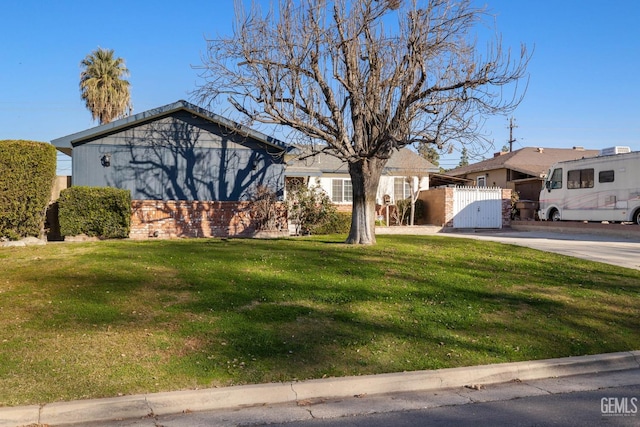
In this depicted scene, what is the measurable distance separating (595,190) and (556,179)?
2456 millimetres

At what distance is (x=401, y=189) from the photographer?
29.2 m

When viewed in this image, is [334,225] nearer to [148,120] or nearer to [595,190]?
[148,120]

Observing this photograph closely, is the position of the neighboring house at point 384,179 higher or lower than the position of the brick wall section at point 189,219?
higher

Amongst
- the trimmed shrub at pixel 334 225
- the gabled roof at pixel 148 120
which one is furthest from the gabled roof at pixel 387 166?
the gabled roof at pixel 148 120

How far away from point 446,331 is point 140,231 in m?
13.2

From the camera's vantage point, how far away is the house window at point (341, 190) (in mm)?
27938

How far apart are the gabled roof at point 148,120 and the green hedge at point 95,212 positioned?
288 cm

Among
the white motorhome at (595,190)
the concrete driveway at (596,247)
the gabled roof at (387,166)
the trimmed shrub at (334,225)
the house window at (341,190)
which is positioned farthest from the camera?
the house window at (341,190)

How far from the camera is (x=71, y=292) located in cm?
833

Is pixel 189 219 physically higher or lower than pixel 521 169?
lower

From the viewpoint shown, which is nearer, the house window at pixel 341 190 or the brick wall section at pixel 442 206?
the brick wall section at pixel 442 206

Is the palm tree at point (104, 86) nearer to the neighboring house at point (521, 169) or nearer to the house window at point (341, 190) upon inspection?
the house window at point (341, 190)

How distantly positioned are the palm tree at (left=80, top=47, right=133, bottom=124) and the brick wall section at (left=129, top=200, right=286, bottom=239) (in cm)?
1857

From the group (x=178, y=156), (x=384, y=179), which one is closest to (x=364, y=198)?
(x=178, y=156)
